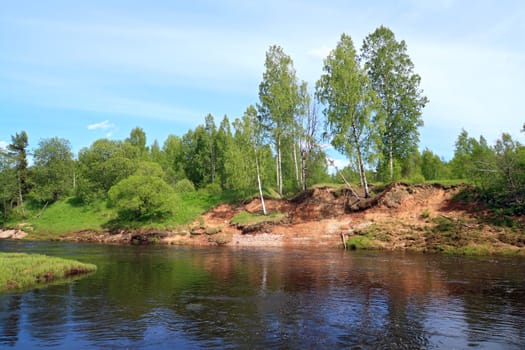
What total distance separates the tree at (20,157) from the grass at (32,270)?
64231 mm

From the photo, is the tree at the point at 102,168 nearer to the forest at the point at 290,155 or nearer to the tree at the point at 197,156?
the forest at the point at 290,155

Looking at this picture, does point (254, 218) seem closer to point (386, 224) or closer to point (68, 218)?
point (386, 224)

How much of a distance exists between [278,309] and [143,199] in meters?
47.7

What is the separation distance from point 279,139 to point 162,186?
65.3 feet

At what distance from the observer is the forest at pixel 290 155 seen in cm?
4872

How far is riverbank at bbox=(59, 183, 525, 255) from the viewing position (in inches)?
1443

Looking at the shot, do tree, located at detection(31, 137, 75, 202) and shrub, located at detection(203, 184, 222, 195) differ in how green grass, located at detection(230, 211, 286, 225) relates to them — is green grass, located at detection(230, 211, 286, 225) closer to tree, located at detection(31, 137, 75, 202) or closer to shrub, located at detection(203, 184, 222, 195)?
shrub, located at detection(203, 184, 222, 195)

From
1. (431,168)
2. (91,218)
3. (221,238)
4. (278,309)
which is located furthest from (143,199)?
(431,168)

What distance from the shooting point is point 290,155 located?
236 feet

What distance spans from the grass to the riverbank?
2627 cm

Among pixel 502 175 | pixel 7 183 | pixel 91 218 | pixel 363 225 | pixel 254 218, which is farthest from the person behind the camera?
pixel 7 183

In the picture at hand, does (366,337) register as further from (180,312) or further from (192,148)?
(192,148)

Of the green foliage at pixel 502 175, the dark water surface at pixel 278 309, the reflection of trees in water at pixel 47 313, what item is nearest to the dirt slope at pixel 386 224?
the green foliage at pixel 502 175

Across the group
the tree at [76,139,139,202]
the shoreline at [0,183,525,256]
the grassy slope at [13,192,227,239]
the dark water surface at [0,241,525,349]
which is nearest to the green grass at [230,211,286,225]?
the shoreline at [0,183,525,256]
